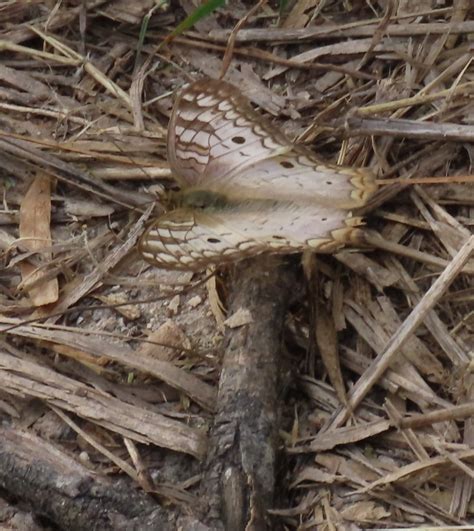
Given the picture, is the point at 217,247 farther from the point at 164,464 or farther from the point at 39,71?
the point at 39,71

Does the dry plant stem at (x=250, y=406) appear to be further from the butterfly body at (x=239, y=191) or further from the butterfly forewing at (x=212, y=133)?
Answer: the butterfly forewing at (x=212, y=133)

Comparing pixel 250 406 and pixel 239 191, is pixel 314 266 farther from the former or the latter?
pixel 250 406

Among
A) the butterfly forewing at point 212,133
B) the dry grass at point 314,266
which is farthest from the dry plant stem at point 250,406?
the butterfly forewing at point 212,133

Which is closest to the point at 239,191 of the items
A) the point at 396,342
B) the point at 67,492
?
the point at 396,342

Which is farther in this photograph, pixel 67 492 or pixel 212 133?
pixel 212 133

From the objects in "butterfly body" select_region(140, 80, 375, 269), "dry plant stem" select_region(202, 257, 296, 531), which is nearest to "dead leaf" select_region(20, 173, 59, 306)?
"butterfly body" select_region(140, 80, 375, 269)

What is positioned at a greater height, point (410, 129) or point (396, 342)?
point (410, 129)
